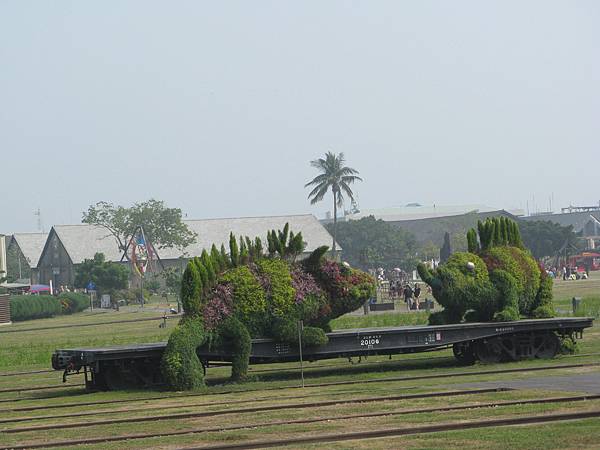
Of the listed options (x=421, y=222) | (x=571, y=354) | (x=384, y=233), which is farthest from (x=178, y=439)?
(x=421, y=222)

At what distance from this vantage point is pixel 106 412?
66.4 feet

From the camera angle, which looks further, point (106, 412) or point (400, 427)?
point (106, 412)

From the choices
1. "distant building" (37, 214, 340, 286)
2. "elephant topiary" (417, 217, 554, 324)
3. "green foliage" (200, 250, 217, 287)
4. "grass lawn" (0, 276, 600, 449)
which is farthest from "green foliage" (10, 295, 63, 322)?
"green foliage" (200, 250, 217, 287)

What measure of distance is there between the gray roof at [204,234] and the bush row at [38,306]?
Result: 33833 millimetres

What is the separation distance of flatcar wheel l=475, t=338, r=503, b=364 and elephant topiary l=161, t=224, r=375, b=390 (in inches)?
121

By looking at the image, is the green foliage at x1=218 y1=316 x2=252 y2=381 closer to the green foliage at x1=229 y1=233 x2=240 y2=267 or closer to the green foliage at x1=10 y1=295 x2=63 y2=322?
the green foliage at x1=229 y1=233 x2=240 y2=267

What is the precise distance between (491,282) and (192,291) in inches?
311

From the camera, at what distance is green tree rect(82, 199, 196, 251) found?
390 ft

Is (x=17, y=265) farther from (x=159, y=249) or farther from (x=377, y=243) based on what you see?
(x=377, y=243)

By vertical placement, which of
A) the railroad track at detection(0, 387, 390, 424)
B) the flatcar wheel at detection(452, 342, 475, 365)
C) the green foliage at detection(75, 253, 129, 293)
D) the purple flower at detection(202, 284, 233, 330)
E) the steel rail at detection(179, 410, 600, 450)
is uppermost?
the green foliage at detection(75, 253, 129, 293)

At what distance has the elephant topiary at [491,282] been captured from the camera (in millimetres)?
27312

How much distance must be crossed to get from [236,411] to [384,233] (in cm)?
12644

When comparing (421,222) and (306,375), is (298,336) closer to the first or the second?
(306,375)

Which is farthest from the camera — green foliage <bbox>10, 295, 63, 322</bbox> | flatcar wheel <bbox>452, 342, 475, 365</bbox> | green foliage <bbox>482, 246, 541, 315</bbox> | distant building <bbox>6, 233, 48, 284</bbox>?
distant building <bbox>6, 233, 48, 284</bbox>
